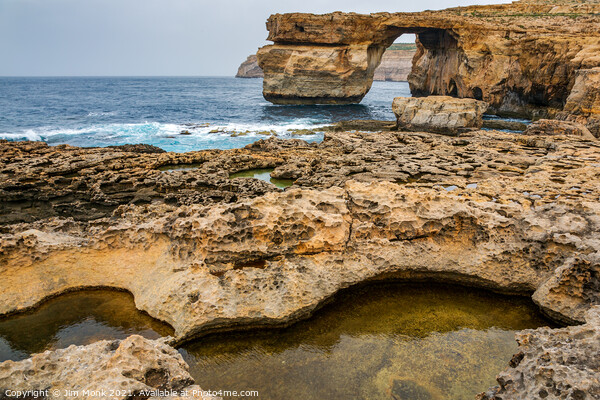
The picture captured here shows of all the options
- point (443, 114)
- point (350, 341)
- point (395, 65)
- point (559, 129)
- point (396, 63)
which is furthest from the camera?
point (395, 65)

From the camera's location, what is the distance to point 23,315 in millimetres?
4922

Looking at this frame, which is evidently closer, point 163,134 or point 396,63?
point 163,134

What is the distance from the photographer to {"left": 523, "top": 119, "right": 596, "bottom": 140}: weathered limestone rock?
51.2 ft

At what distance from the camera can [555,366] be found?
2.84 meters

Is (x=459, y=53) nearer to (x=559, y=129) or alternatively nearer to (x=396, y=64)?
(x=559, y=129)

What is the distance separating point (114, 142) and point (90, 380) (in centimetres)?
2299

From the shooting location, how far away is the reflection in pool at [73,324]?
4414 mm

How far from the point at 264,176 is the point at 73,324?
7.93m

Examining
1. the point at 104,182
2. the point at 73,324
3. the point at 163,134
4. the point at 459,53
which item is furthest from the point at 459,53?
the point at 73,324

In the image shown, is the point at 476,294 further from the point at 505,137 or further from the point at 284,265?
the point at 505,137

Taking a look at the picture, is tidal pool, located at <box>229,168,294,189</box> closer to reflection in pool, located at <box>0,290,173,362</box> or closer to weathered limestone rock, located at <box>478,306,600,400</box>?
reflection in pool, located at <box>0,290,173,362</box>

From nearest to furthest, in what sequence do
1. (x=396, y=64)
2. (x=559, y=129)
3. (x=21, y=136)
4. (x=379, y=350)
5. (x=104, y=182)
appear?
(x=379, y=350) → (x=104, y=182) → (x=559, y=129) → (x=21, y=136) → (x=396, y=64)

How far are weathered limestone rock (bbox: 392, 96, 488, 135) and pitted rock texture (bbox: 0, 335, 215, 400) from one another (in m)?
20.0

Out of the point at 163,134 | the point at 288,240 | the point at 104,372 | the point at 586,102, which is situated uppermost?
the point at 586,102
